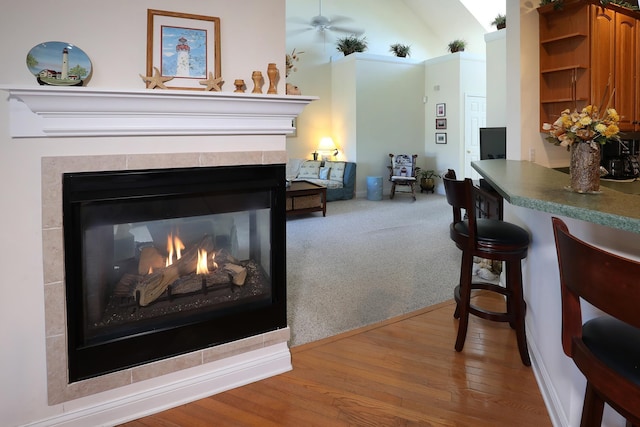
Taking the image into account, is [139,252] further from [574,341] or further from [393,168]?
[393,168]

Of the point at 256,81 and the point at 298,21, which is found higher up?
the point at 298,21

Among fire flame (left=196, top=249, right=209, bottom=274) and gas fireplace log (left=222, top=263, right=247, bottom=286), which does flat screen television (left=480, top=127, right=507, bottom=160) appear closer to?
gas fireplace log (left=222, top=263, right=247, bottom=286)

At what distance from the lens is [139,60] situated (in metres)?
1.70

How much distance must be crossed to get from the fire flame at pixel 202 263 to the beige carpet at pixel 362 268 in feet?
2.55

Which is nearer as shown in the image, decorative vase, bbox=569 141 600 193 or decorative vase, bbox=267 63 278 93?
decorative vase, bbox=569 141 600 193

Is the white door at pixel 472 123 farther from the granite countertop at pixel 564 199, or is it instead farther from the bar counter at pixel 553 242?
the granite countertop at pixel 564 199

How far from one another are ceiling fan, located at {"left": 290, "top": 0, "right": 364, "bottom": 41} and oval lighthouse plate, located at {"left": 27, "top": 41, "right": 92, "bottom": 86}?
7862mm

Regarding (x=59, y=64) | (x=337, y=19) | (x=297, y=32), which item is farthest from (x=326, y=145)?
(x=59, y=64)

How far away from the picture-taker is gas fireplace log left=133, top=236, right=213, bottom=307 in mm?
1859

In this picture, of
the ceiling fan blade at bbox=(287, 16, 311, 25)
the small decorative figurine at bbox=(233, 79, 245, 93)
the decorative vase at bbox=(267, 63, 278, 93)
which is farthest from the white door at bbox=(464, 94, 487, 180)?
the small decorative figurine at bbox=(233, 79, 245, 93)

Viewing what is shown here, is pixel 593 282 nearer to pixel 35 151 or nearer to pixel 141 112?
pixel 141 112

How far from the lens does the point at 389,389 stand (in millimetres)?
1973

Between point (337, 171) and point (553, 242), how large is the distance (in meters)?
6.39

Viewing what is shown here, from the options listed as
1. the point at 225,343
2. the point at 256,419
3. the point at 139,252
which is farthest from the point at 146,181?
the point at 256,419
